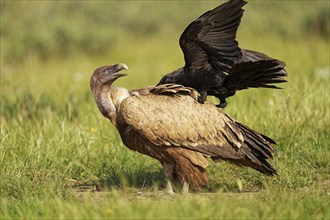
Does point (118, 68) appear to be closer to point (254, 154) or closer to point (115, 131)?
point (254, 154)

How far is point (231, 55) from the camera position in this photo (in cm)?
620

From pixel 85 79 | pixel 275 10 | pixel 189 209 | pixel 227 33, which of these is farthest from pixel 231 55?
pixel 275 10

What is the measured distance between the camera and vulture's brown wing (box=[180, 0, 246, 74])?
5.93 meters

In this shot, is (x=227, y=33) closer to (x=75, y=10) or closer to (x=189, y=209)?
(x=189, y=209)

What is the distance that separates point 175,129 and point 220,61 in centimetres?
81

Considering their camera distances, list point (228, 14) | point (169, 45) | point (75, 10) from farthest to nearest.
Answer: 1. point (75, 10)
2. point (169, 45)
3. point (228, 14)

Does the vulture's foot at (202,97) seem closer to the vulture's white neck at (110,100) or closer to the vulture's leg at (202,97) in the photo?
the vulture's leg at (202,97)

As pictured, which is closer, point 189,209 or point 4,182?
point 189,209

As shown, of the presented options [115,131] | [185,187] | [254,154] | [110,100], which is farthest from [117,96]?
[115,131]

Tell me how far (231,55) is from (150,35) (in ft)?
34.8

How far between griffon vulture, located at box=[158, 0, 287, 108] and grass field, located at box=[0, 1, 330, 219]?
0.86m

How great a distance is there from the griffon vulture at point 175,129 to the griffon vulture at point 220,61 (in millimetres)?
235

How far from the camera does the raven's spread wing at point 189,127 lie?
19.0 feet

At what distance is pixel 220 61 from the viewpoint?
625 centimetres
